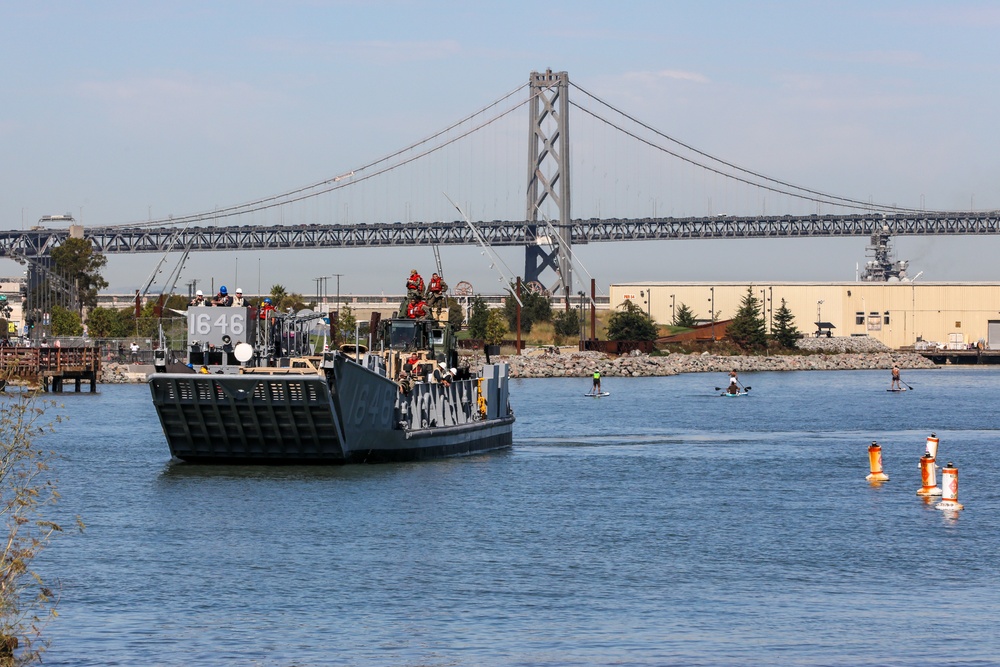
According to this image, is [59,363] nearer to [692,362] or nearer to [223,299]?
[223,299]

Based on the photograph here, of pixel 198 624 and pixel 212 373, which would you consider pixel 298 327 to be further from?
pixel 198 624

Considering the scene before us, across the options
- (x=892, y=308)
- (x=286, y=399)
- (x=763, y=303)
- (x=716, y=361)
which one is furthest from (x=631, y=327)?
(x=286, y=399)

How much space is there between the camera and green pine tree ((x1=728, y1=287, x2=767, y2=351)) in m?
155

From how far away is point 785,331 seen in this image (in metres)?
158

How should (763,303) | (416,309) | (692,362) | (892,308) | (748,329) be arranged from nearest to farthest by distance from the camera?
(416,309), (692,362), (748,329), (892,308), (763,303)

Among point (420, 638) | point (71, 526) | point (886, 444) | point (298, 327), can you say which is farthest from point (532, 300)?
point (420, 638)

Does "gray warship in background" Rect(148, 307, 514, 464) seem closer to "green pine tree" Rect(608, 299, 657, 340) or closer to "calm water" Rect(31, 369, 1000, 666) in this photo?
"calm water" Rect(31, 369, 1000, 666)

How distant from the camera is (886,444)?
2152 inches

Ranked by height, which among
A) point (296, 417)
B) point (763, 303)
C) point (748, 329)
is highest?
point (763, 303)

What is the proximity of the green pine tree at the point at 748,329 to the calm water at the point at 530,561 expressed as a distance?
105 meters

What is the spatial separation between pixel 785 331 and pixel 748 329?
5.00 m

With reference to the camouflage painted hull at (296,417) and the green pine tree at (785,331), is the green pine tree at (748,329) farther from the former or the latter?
the camouflage painted hull at (296,417)

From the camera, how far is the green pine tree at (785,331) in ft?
518

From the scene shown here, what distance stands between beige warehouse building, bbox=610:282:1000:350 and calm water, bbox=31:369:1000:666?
122324 mm
